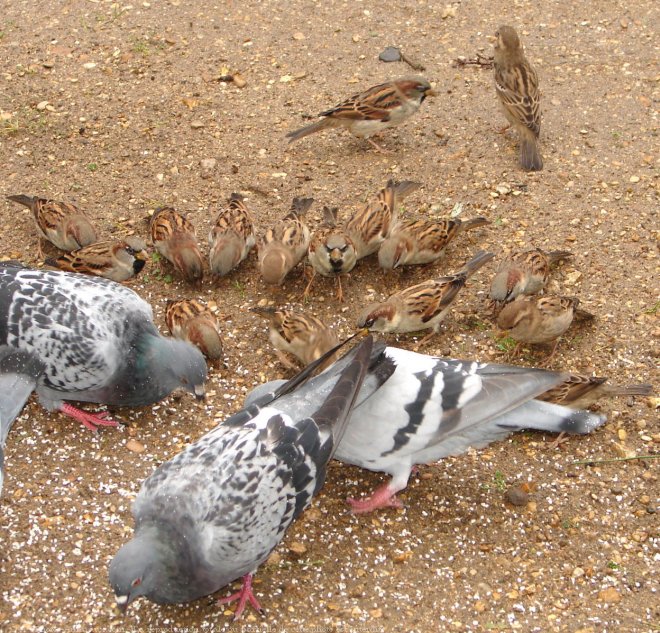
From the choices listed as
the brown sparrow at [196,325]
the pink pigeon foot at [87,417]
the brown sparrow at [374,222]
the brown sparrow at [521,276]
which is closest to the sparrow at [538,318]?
the brown sparrow at [521,276]

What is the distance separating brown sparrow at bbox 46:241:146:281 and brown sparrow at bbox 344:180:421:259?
162 centimetres

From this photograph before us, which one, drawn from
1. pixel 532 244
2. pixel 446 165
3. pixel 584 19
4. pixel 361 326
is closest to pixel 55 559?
pixel 361 326

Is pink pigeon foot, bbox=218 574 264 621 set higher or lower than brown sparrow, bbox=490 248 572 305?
lower

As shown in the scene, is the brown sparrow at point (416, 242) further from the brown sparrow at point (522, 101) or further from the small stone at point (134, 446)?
the small stone at point (134, 446)

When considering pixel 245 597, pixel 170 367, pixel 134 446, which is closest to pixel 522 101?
pixel 170 367

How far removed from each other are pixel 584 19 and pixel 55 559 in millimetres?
7764

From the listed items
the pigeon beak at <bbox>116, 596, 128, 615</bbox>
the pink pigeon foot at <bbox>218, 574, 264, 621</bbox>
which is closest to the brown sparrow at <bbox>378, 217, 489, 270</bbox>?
the pink pigeon foot at <bbox>218, 574, 264, 621</bbox>

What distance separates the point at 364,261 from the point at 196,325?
1718 millimetres

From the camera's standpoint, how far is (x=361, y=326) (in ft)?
18.8

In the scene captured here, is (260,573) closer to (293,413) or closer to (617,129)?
(293,413)

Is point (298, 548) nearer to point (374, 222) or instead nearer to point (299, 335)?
point (299, 335)

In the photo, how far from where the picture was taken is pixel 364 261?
6.68m

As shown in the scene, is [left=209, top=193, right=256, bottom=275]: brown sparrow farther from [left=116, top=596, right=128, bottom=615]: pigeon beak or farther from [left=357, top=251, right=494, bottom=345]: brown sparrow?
[left=116, top=596, right=128, bottom=615]: pigeon beak

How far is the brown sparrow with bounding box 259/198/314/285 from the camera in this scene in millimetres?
6070
